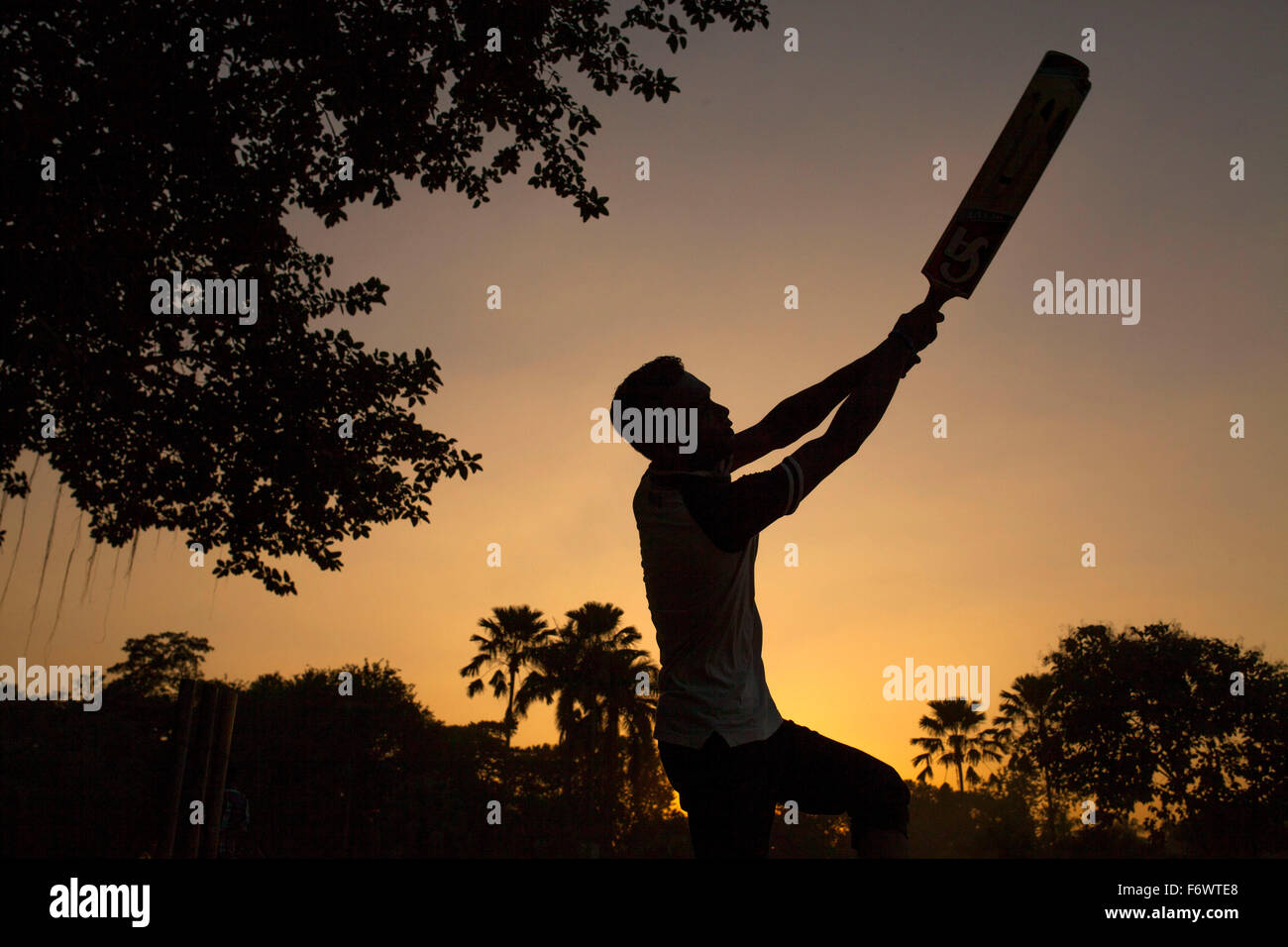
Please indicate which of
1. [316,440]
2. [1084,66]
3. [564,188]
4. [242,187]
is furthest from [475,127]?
[1084,66]

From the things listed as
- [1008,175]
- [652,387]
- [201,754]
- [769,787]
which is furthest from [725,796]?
[201,754]

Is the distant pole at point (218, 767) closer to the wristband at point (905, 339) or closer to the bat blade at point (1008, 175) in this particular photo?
the wristband at point (905, 339)

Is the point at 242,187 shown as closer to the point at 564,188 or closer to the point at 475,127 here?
the point at 475,127

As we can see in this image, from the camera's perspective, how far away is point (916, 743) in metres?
57.2

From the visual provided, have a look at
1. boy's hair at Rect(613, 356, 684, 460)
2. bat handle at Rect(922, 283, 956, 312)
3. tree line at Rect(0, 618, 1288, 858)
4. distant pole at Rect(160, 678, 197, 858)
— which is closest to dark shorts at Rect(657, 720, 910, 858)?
boy's hair at Rect(613, 356, 684, 460)

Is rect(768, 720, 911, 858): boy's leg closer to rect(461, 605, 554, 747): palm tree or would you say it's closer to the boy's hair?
the boy's hair

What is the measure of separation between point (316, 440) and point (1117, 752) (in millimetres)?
41837

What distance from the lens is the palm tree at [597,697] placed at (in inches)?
1590

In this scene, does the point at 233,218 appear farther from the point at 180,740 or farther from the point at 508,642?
the point at 508,642

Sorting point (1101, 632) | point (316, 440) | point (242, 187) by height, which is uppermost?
point (242, 187)

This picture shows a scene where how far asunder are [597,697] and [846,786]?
38594 millimetres

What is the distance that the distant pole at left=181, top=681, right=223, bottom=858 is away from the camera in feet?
26.1

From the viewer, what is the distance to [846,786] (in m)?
2.91

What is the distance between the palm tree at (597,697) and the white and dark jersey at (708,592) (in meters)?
37.7
